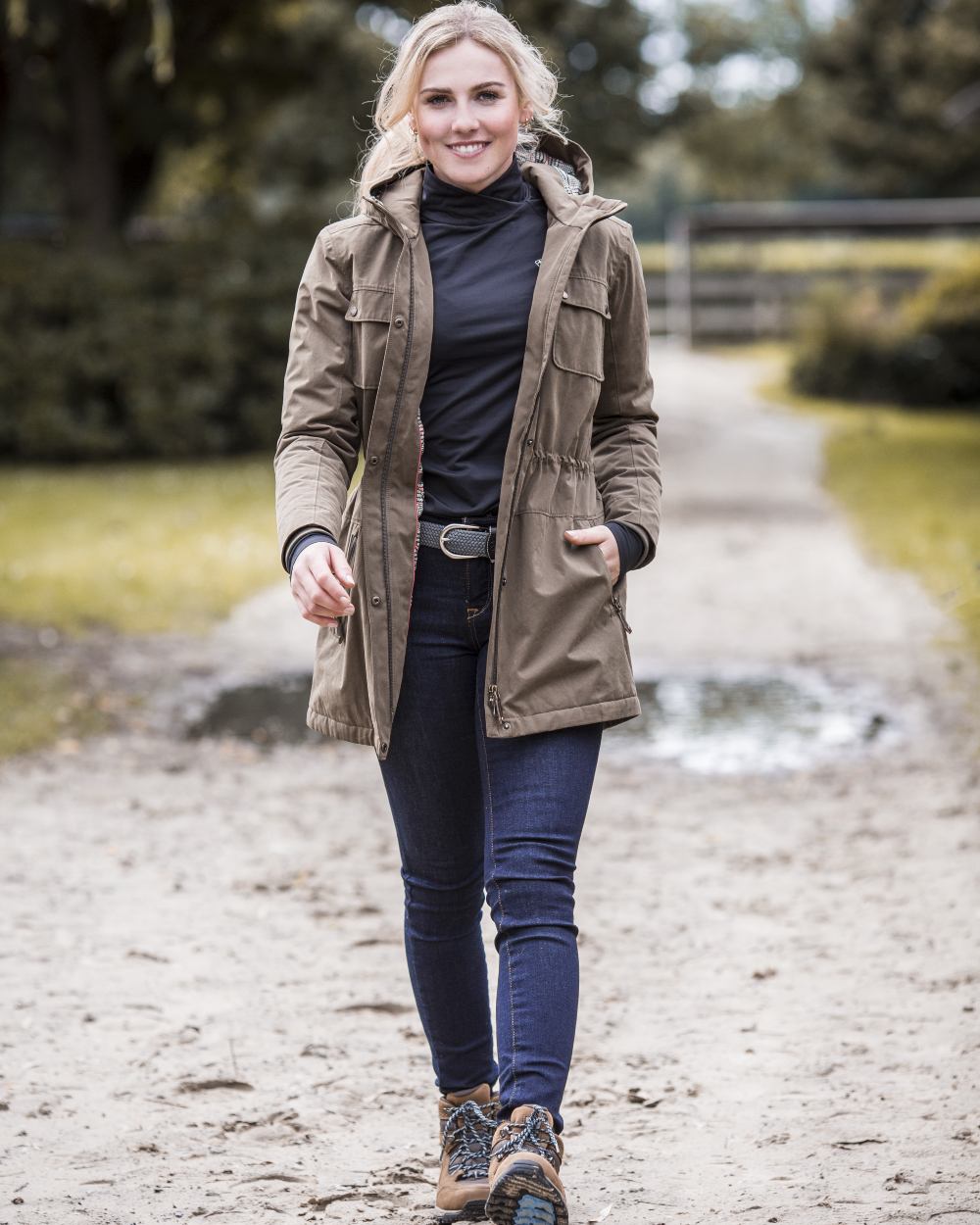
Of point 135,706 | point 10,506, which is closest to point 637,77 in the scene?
point 10,506

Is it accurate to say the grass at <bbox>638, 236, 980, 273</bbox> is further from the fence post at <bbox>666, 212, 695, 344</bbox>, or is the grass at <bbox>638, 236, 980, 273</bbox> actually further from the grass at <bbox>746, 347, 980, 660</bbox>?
the grass at <bbox>746, 347, 980, 660</bbox>

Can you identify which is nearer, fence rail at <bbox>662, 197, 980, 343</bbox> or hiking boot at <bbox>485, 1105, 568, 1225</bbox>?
hiking boot at <bbox>485, 1105, 568, 1225</bbox>

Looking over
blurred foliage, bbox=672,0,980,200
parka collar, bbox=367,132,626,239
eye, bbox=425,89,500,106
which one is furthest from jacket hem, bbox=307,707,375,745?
blurred foliage, bbox=672,0,980,200

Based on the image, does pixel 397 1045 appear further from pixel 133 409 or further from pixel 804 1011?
pixel 133 409

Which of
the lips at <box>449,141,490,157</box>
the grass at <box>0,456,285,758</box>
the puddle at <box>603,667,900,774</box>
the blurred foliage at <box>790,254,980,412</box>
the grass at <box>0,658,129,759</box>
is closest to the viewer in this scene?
the lips at <box>449,141,490,157</box>

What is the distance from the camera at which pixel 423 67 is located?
2875 mm

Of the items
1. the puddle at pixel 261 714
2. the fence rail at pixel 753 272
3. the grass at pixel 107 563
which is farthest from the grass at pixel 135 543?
the fence rail at pixel 753 272

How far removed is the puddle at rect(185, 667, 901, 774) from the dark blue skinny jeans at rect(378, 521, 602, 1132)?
352 centimetres

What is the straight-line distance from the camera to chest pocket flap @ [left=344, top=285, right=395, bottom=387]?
2.80m

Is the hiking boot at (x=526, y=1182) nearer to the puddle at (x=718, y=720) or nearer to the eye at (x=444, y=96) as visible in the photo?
the eye at (x=444, y=96)

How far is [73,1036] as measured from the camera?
398 cm

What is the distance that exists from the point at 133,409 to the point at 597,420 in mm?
14055

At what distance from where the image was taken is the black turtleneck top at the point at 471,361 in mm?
2805

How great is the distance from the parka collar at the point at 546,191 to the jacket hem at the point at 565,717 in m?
0.82
